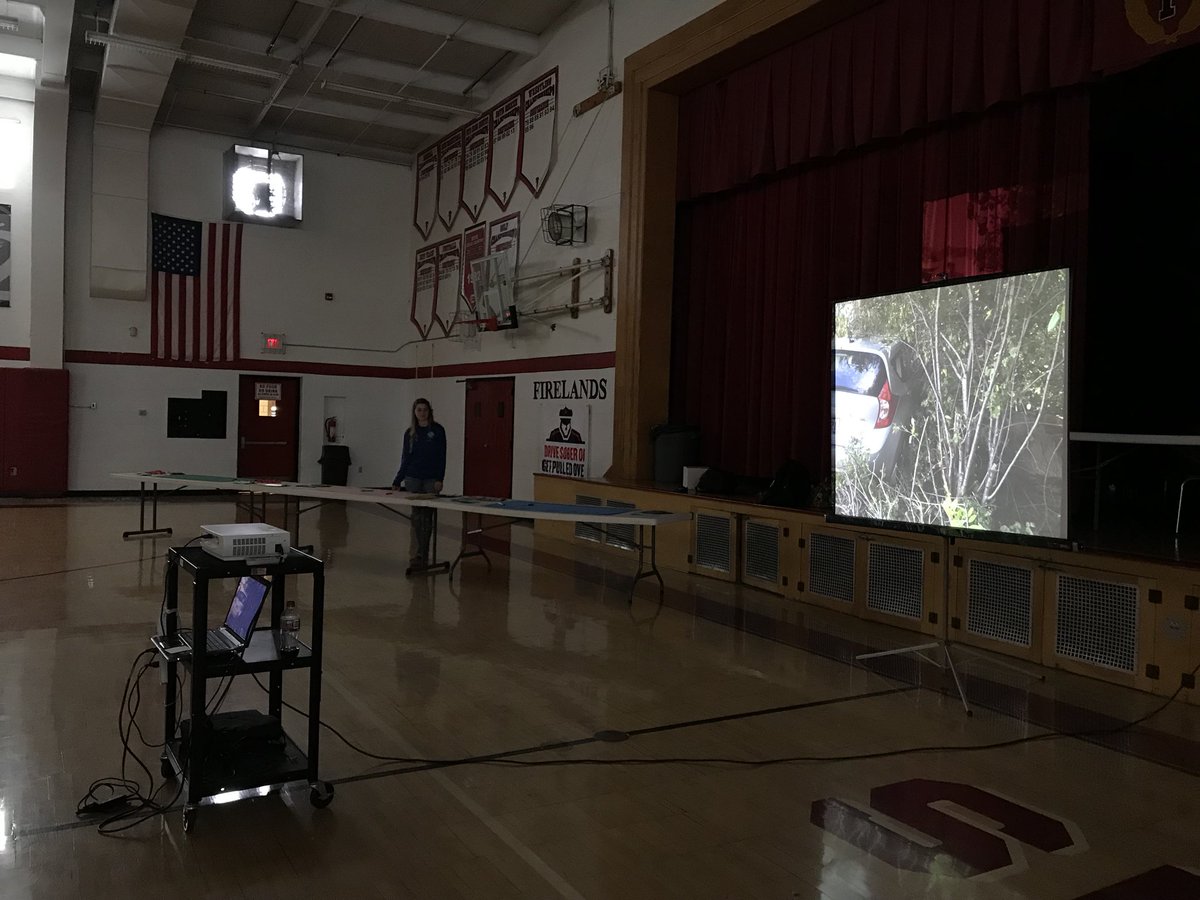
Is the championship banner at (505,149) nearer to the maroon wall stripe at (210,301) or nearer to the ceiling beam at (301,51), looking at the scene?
the ceiling beam at (301,51)

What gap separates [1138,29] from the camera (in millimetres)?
4898

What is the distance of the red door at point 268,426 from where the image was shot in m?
13.4

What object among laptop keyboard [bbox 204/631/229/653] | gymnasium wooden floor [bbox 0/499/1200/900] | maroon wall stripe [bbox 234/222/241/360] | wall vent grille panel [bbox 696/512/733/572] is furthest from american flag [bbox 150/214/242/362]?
laptop keyboard [bbox 204/631/229/653]

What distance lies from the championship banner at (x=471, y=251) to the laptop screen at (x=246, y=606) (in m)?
9.41

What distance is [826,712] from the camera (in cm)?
390

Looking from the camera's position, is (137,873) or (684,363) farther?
(684,363)

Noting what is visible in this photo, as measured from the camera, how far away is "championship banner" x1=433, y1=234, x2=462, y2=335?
513 inches

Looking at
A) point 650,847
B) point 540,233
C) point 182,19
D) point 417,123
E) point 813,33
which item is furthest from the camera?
point 417,123

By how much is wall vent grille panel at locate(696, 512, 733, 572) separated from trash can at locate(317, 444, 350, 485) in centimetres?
803

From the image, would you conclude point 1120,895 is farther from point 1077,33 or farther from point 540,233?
point 540,233

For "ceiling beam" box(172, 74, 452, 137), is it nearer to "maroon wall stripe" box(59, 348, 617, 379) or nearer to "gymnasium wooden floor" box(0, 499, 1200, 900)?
"maroon wall stripe" box(59, 348, 617, 379)

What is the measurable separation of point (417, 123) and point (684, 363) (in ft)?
21.0

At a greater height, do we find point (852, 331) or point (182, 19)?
point (182, 19)

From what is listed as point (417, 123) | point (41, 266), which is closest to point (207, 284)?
point (41, 266)
